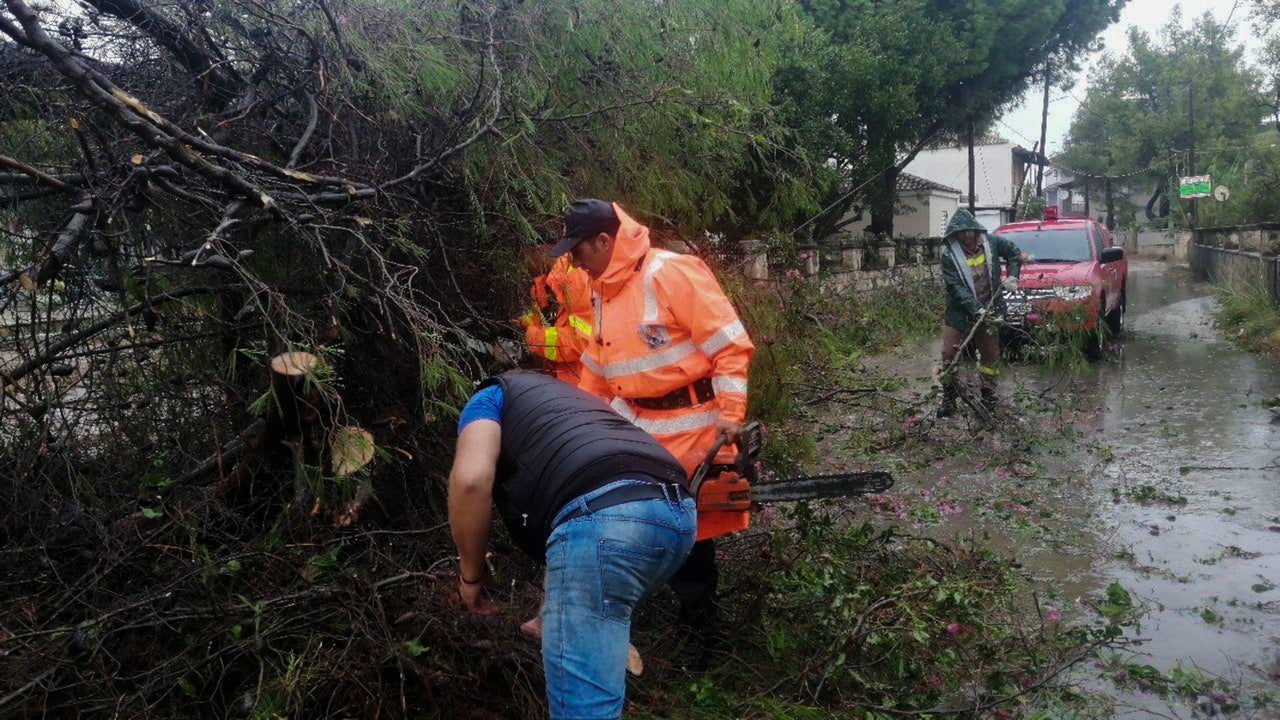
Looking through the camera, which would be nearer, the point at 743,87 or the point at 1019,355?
the point at 743,87

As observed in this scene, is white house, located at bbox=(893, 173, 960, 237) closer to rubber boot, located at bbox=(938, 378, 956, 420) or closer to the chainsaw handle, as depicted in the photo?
rubber boot, located at bbox=(938, 378, 956, 420)

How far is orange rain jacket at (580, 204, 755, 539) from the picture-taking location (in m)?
3.29

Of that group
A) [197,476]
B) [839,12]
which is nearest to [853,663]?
[197,476]

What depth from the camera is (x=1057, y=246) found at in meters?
12.6

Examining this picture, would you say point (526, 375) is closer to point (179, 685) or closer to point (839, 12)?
point (179, 685)

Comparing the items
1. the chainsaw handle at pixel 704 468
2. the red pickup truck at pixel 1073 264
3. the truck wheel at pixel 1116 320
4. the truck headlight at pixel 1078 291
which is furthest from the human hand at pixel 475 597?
the truck wheel at pixel 1116 320

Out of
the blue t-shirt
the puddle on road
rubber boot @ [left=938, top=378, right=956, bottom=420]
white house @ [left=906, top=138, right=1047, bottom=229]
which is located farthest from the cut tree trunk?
white house @ [left=906, top=138, right=1047, bottom=229]

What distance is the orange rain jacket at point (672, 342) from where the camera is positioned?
329cm

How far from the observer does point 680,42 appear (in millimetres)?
5328

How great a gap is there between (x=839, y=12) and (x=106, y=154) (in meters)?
18.3

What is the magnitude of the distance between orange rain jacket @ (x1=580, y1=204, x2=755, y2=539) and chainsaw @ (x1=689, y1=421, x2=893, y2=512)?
0.10 m

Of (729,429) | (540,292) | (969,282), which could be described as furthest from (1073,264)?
(729,429)

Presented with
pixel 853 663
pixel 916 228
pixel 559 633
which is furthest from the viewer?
pixel 916 228

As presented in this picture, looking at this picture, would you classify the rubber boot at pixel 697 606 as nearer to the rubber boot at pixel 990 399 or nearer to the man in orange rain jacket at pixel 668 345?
the man in orange rain jacket at pixel 668 345
